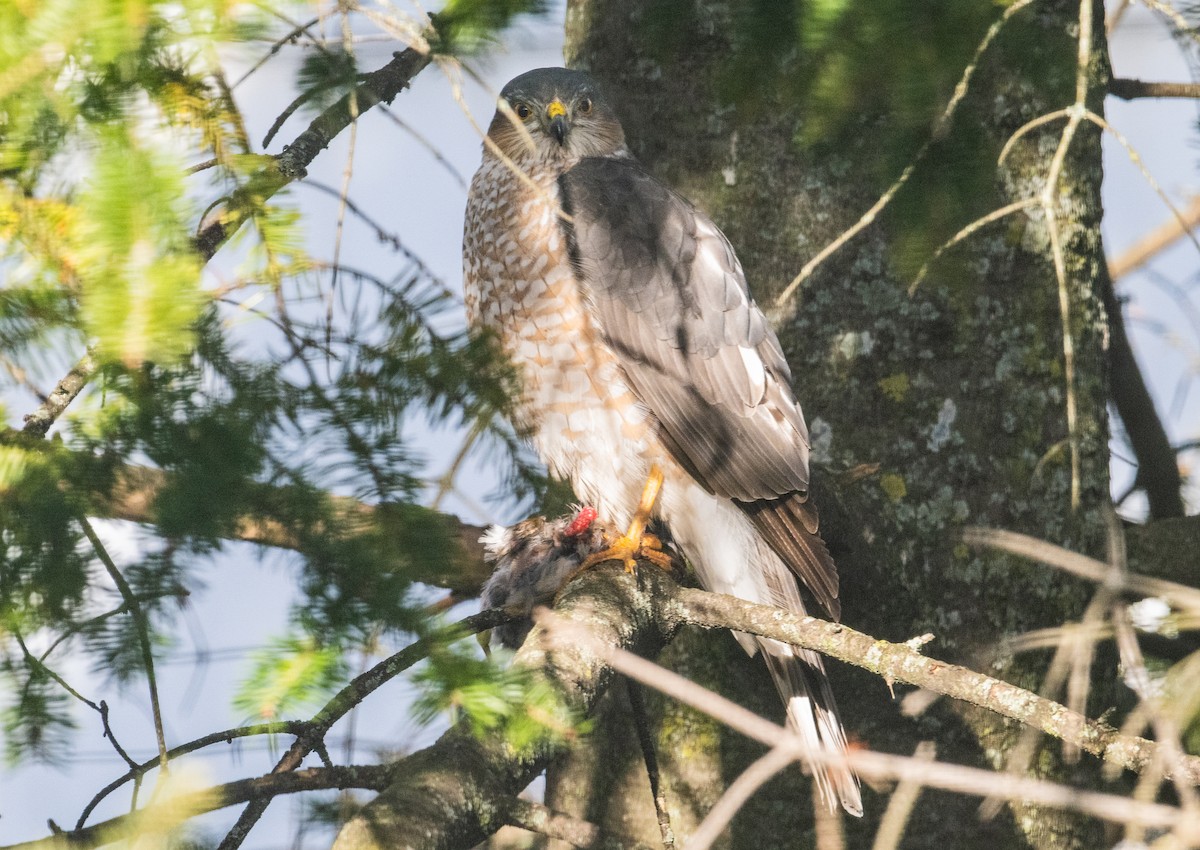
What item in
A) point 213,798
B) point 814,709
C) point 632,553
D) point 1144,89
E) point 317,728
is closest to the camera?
point 213,798

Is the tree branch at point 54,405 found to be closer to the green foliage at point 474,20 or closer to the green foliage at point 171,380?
the green foliage at point 171,380

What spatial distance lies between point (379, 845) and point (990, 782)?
3.04 ft

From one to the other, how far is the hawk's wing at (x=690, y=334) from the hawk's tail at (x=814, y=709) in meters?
0.30

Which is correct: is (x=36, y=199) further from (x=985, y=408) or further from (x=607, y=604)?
(x=985, y=408)

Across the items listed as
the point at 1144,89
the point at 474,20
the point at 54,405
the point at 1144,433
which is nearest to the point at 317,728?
the point at 54,405

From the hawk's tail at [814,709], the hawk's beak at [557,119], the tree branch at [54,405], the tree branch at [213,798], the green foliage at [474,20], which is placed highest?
the hawk's beak at [557,119]

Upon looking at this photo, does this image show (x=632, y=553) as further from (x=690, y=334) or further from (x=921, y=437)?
(x=921, y=437)

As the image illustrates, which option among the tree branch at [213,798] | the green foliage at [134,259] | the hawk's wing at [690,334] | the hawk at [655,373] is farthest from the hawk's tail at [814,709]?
the green foliage at [134,259]

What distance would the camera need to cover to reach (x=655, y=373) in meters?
3.54

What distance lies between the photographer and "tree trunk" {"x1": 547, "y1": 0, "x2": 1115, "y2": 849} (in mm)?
3328

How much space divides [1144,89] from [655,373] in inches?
70.2

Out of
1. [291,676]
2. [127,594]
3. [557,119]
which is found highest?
[557,119]

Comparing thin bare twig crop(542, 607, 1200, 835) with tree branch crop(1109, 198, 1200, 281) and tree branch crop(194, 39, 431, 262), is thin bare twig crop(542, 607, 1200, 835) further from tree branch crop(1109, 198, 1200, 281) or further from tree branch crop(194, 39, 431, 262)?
tree branch crop(1109, 198, 1200, 281)

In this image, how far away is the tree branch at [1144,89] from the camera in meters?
3.61
